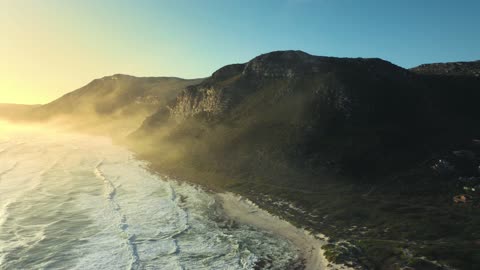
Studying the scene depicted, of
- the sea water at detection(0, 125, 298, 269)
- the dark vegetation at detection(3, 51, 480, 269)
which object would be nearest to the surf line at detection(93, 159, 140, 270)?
the sea water at detection(0, 125, 298, 269)

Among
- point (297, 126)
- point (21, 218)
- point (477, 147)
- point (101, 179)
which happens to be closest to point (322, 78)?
point (297, 126)

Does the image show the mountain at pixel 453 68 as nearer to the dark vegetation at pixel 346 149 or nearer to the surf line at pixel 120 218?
the dark vegetation at pixel 346 149

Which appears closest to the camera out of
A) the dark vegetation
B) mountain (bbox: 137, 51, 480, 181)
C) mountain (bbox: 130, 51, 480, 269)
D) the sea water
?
the sea water

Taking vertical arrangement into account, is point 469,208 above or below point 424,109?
below

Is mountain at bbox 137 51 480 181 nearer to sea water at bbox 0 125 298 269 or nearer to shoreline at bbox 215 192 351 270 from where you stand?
shoreline at bbox 215 192 351 270

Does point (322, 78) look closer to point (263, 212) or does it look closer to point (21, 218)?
point (263, 212)

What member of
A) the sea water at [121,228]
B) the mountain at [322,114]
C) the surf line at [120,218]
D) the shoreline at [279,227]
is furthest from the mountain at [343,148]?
the surf line at [120,218]

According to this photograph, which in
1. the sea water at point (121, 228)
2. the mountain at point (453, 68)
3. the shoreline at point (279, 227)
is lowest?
the shoreline at point (279, 227)
